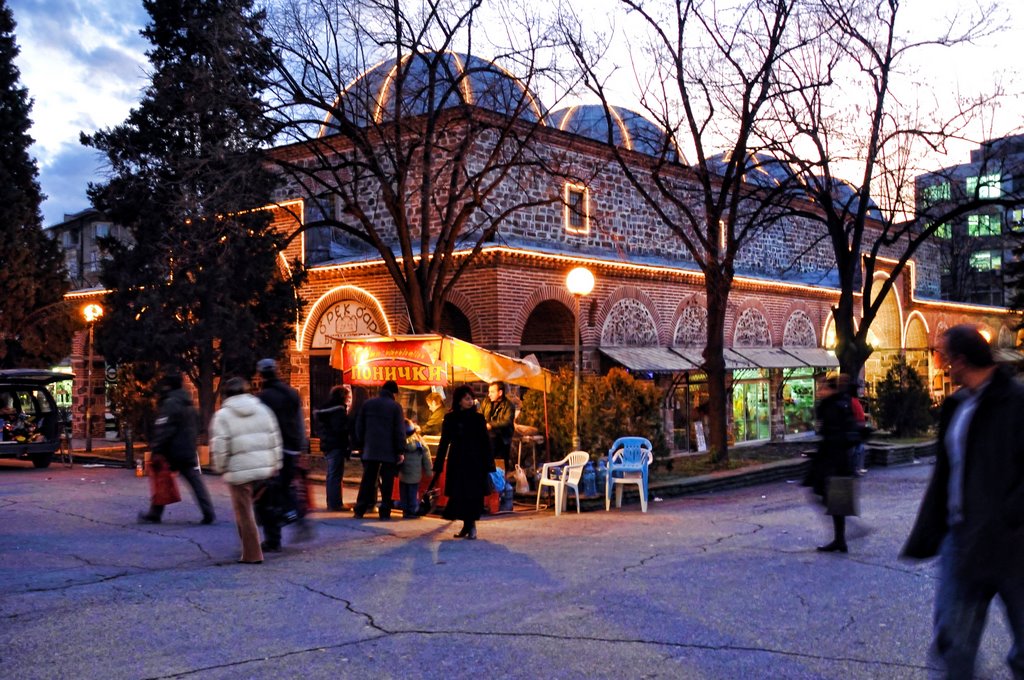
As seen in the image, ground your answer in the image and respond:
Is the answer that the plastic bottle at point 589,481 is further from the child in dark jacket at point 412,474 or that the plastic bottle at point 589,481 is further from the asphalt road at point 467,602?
the child in dark jacket at point 412,474

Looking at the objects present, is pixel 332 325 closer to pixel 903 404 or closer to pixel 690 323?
pixel 690 323

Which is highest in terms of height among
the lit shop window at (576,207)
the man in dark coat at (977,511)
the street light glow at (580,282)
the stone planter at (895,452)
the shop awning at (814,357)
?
the lit shop window at (576,207)

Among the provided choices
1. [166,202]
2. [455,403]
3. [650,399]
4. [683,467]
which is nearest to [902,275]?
[683,467]

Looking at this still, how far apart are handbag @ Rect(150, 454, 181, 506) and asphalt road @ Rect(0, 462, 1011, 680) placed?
1.08ft

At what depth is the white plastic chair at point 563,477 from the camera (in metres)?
13.5

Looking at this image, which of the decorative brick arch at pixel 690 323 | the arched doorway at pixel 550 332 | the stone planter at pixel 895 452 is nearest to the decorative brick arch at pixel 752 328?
the decorative brick arch at pixel 690 323

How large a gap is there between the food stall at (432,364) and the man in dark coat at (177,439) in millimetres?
3193

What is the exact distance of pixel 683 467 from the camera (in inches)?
758

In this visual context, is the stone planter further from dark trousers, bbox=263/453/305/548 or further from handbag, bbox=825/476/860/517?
dark trousers, bbox=263/453/305/548

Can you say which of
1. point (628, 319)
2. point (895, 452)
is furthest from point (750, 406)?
point (628, 319)

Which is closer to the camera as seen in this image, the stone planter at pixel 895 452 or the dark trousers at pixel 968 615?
the dark trousers at pixel 968 615

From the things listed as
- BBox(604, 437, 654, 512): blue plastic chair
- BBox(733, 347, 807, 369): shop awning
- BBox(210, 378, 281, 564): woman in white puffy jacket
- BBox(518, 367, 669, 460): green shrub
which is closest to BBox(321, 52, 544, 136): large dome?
BBox(518, 367, 669, 460): green shrub

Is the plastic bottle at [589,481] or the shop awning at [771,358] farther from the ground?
the shop awning at [771,358]

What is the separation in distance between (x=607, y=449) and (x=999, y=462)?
11357 millimetres
